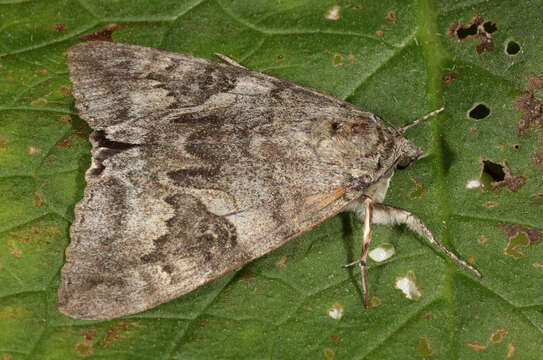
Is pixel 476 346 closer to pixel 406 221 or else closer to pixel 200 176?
pixel 406 221

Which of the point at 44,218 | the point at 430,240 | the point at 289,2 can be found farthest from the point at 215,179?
the point at 289,2

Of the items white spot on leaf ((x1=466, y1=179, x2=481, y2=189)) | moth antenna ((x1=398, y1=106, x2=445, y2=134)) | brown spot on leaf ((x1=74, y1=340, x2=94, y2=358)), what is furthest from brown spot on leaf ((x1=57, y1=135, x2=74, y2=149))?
white spot on leaf ((x1=466, y1=179, x2=481, y2=189))

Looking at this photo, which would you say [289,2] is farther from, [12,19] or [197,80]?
[12,19]

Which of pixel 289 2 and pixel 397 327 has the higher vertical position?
pixel 289 2

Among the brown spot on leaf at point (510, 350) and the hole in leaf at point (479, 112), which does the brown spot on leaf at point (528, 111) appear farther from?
the brown spot on leaf at point (510, 350)

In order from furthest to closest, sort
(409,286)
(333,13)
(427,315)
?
(333,13) → (409,286) → (427,315)

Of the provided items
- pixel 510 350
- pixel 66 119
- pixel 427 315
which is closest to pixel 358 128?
pixel 427 315

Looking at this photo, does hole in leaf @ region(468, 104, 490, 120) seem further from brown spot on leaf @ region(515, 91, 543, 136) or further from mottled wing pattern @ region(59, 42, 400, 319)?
mottled wing pattern @ region(59, 42, 400, 319)
